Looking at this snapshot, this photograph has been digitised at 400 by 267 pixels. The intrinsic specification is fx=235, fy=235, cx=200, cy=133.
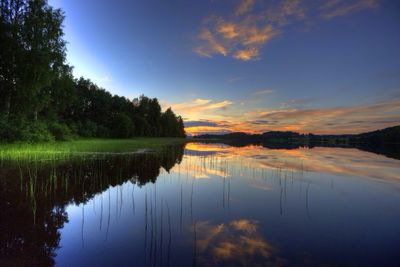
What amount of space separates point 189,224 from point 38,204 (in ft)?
18.4

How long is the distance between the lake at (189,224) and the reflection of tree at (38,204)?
→ 3 centimetres

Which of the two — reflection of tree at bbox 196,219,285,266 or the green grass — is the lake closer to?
reflection of tree at bbox 196,219,285,266

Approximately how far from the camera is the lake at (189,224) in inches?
219

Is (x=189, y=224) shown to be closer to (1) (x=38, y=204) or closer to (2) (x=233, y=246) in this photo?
(2) (x=233, y=246)

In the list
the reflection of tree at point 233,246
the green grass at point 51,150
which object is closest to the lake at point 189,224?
the reflection of tree at point 233,246

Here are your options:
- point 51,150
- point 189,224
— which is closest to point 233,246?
point 189,224

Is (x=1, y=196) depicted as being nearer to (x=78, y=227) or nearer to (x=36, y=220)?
(x=36, y=220)

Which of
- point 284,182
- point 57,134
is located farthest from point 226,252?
point 57,134

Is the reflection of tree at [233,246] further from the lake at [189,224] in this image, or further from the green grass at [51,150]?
the green grass at [51,150]

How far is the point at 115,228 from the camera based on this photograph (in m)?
7.17

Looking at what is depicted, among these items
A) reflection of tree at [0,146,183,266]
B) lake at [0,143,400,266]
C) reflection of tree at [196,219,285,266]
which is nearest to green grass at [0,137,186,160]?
reflection of tree at [0,146,183,266]

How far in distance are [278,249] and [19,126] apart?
33.0 m

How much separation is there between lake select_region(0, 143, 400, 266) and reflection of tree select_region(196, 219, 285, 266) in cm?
3

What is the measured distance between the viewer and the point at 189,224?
7.73m
